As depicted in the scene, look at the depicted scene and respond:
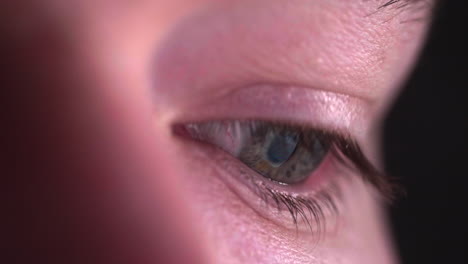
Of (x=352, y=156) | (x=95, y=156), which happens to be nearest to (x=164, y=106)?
(x=95, y=156)

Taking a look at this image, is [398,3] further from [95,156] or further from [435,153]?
[435,153]

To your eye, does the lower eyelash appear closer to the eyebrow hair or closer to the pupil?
the pupil

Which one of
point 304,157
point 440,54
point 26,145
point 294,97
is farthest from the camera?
point 440,54

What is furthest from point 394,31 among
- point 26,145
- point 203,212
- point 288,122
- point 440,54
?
point 440,54

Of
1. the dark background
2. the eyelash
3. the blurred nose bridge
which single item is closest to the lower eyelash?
the eyelash

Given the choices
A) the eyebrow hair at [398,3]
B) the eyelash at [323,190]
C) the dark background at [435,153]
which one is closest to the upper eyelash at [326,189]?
the eyelash at [323,190]

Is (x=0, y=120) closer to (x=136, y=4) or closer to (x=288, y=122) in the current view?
(x=136, y=4)

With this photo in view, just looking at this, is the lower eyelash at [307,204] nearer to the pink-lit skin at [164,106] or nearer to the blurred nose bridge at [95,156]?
the pink-lit skin at [164,106]
